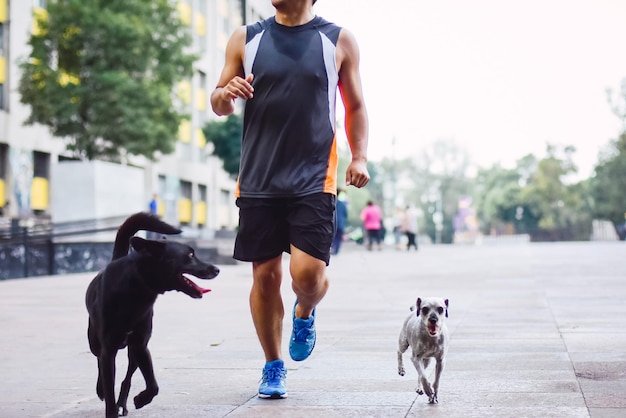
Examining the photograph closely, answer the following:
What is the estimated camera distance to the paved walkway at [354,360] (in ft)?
14.9

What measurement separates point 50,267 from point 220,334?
41.6 ft

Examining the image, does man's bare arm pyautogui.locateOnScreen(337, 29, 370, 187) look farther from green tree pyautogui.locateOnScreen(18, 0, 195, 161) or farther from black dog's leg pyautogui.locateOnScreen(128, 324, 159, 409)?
green tree pyautogui.locateOnScreen(18, 0, 195, 161)

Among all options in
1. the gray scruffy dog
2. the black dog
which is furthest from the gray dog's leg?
the black dog

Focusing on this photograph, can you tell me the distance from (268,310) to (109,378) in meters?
1.15

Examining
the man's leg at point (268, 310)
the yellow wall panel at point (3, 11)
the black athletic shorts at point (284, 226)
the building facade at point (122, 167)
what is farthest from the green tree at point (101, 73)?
the black athletic shorts at point (284, 226)

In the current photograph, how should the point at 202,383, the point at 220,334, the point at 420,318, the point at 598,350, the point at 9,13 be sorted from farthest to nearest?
the point at 9,13
the point at 220,334
the point at 598,350
the point at 202,383
the point at 420,318

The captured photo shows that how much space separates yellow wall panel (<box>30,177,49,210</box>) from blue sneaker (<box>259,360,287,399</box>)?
102 feet

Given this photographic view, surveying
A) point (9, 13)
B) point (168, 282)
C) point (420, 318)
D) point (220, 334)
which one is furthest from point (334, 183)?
point (9, 13)

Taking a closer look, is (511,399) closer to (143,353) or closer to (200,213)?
(143,353)

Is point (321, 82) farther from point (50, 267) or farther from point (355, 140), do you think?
point (50, 267)

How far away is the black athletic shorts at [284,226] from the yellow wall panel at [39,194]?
102 feet

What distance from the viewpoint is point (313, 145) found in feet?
15.2

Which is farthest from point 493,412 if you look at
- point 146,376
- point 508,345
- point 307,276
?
point 508,345

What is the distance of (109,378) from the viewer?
390 cm
